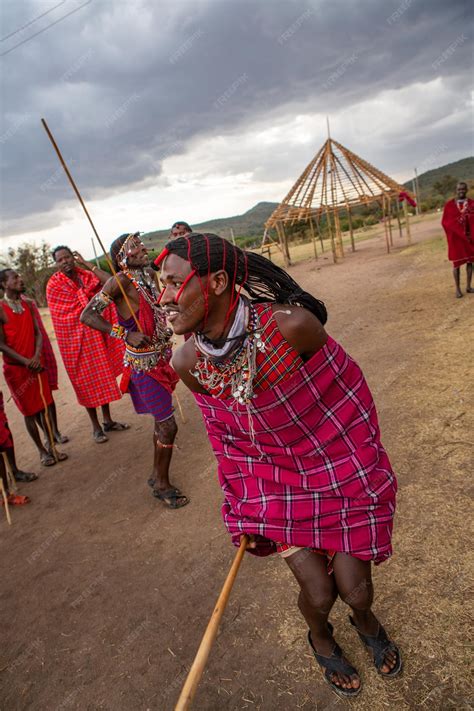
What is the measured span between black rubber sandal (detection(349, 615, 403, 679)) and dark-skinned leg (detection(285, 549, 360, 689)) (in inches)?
4.3

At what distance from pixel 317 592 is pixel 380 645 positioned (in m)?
0.43

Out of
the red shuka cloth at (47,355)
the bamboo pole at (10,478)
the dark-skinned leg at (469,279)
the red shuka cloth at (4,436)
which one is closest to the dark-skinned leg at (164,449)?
the bamboo pole at (10,478)

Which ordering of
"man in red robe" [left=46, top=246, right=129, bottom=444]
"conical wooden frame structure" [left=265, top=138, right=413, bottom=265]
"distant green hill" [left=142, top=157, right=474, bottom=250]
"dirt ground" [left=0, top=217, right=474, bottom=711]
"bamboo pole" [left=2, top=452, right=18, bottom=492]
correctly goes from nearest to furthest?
"dirt ground" [left=0, top=217, right=474, bottom=711] < "bamboo pole" [left=2, top=452, right=18, bottom=492] < "man in red robe" [left=46, top=246, right=129, bottom=444] < "conical wooden frame structure" [left=265, top=138, right=413, bottom=265] < "distant green hill" [left=142, top=157, right=474, bottom=250]

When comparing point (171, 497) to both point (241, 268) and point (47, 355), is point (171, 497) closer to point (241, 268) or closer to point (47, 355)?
point (241, 268)

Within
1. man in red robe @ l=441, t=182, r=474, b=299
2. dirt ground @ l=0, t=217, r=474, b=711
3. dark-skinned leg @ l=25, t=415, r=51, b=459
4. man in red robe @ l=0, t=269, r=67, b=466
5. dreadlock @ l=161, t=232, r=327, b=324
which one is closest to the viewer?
dreadlock @ l=161, t=232, r=327, b=324

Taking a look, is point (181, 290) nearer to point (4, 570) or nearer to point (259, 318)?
point (259, 318)

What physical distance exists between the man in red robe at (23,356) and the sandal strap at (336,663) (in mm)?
3790

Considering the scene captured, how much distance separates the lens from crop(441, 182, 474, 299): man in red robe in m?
7.07

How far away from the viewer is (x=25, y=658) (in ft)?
8.30

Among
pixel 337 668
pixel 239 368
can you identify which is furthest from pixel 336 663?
pixel 239 368

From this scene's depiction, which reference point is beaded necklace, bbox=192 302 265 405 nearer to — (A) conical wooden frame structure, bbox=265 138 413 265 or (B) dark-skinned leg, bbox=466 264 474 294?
(B) dark-skinned leg, bbox=466 264 474 294

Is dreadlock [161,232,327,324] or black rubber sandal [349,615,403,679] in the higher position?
dreadlock [161,232,327,324]

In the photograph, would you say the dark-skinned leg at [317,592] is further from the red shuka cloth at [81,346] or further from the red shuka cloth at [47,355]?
the red shuka cloth at [47,355]

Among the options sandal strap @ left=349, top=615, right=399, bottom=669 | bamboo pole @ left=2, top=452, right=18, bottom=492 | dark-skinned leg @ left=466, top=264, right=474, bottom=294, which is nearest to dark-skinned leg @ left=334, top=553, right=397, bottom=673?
sandal strap @ left=349, top=615, right=399, bottom=669
